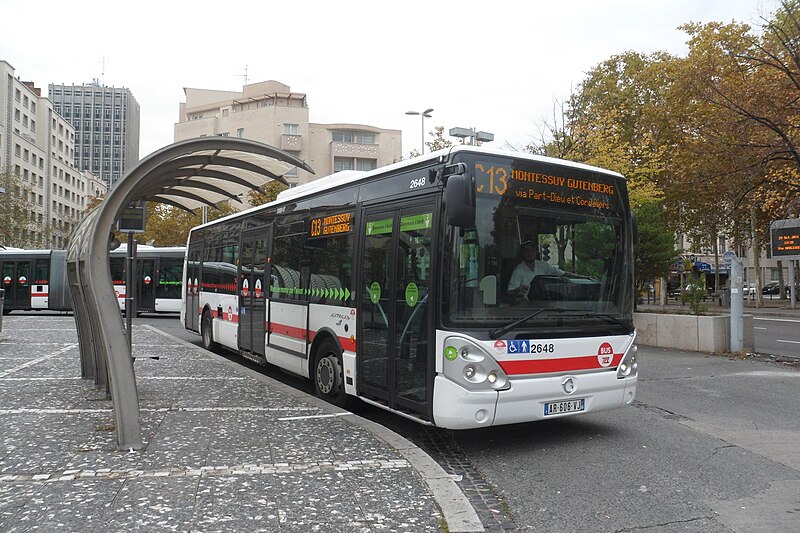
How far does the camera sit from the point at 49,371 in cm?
1058

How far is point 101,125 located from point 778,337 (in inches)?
6438

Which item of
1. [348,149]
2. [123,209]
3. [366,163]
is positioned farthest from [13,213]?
[123,209]

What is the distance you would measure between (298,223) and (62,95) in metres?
166

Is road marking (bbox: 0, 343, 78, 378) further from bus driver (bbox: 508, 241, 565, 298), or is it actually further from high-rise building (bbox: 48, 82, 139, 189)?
high-rise building (bbox: 48, 82, 139, 189)

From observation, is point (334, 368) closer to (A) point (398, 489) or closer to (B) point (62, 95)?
(A) point (398, 489)

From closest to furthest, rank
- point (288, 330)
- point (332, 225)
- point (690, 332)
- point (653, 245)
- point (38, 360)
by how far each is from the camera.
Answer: point (332, 225) → point (288, 330) → point (38, 360) → point (690, 332) → point (653, 245)

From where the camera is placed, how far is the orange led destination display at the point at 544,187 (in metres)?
6.30

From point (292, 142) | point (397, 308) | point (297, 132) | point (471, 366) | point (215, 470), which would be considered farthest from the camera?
point (297, 132)

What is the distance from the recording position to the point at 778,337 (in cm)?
1972

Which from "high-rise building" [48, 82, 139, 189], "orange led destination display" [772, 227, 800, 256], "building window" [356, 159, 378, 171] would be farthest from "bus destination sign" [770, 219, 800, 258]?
"high-rise building" [48, 82, 139, 189]

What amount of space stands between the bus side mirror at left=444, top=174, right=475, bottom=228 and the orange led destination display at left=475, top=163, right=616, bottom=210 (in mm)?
459

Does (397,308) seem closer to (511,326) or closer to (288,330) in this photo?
(511,326)

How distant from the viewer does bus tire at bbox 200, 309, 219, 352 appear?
573 inches

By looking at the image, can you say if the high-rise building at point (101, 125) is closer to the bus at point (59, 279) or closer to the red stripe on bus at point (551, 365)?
the bus at point (59, 279)
